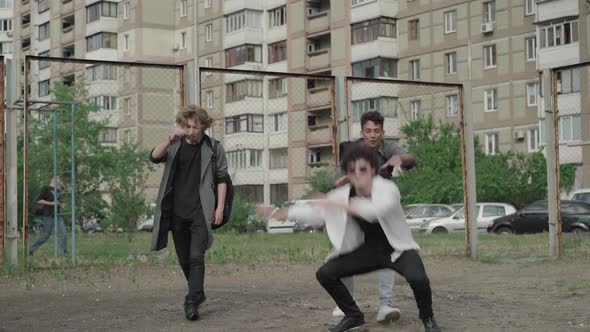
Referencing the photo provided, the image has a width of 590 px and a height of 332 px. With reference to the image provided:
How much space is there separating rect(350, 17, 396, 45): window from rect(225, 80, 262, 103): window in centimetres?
731

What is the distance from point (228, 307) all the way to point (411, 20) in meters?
48.3

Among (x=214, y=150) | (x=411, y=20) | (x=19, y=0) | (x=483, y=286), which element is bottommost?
(x=483, y=286)

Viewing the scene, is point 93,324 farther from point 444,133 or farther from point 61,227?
point 444,133

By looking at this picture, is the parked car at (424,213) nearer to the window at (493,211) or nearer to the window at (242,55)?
the window at (493,211)

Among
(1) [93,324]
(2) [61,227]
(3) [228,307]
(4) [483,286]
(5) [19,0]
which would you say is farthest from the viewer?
(5) [19,0]

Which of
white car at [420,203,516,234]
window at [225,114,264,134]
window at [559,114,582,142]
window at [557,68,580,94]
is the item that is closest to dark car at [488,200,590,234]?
white car at [420,203,516,234]

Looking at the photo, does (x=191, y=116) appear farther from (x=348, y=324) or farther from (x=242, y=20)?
(x=242, y=20)

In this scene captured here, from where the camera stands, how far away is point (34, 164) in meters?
35.4

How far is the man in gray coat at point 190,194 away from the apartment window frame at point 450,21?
A: 4630cm

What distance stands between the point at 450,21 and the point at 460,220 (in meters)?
23.1

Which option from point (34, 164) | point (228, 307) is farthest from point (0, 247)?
point (34, 164)

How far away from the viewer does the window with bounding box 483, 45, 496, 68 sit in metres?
51.1

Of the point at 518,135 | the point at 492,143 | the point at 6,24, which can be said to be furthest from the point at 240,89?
the point at 6,24

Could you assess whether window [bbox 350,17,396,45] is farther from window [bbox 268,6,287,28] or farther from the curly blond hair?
the curly blond hair
